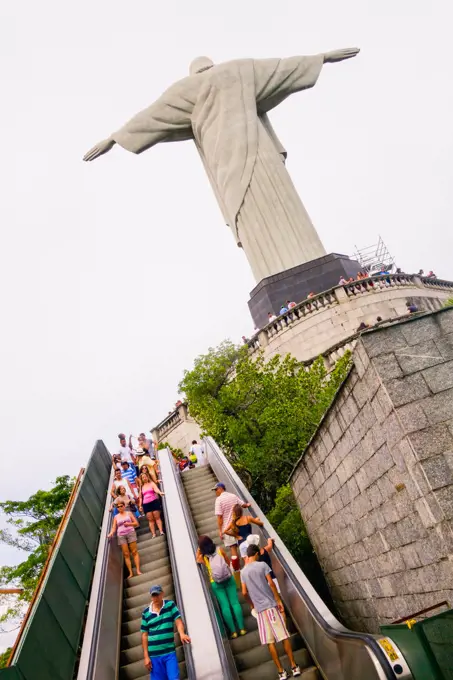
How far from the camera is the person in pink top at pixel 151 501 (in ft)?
30.6

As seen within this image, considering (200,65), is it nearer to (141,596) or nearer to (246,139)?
(246,139)

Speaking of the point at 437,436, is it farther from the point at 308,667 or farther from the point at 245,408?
the point at 245,408

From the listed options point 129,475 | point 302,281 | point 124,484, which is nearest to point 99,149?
point 302,281

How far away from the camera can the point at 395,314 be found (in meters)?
18.5

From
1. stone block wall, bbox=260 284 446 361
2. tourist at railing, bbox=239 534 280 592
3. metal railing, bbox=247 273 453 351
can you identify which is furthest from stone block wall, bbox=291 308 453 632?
metal railing, bbox=247 273 453 351

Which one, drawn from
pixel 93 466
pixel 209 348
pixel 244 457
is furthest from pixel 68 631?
pixel 209 348

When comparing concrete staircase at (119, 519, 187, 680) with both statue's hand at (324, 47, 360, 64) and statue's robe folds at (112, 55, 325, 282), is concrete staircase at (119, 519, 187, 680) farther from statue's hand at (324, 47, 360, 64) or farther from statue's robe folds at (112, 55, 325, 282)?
statue's hand at (324, 47, 360, 64)

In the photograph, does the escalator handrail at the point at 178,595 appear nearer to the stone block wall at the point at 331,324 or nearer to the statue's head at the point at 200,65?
the stone block wall at the point at 331,324

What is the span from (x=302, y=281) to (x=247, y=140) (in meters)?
6.78

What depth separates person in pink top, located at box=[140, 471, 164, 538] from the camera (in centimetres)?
932

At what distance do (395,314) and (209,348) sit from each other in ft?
22.8

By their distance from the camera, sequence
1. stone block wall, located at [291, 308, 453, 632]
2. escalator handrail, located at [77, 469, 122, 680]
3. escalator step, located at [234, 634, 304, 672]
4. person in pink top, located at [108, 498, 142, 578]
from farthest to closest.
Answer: person in pink top, located at [108, 498, 142, 578], escalator step, located at [234, 634, 304, 672], escalator handrail, located at [77, 469, 122, 680], stone block wall, located at [291, 308, 453, 632]

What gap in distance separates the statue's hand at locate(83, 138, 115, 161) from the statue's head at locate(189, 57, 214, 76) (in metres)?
5.04

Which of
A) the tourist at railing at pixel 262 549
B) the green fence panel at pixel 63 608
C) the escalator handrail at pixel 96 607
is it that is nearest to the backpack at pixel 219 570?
the tourist at railing at pixel 262 549
